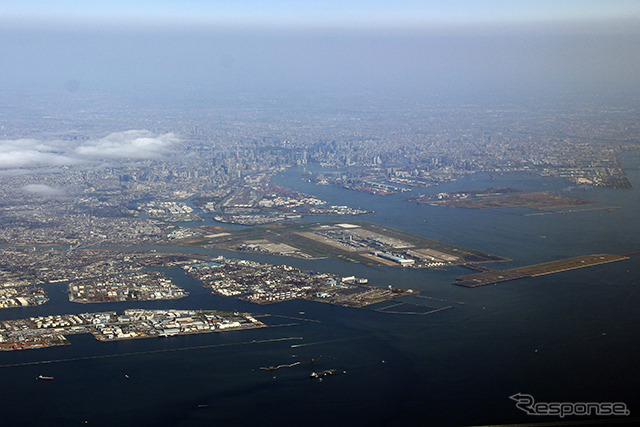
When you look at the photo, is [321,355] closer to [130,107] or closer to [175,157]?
[175,157]

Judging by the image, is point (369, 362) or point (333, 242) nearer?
point (369, 362)

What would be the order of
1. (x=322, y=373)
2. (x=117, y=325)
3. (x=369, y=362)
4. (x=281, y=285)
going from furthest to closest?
(x=281, y=285), (x=117, y=325), (x=369, y=362), (x=322, y=373)

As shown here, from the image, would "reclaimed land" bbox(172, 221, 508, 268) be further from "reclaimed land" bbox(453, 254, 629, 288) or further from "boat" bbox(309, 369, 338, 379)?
"boat" bbox(309, 369, 338, 379)

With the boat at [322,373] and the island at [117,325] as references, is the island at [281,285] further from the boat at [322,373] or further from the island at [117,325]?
the boat at [322,373]

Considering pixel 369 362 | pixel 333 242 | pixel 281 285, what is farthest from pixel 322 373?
pixel 333 242

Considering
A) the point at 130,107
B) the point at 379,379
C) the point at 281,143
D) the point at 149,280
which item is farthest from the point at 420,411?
the point at 130,107

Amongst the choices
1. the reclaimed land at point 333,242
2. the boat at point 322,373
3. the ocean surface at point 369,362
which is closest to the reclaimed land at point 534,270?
the ocean surface at point 369,362

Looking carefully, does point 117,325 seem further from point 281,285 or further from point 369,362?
point 369,362
